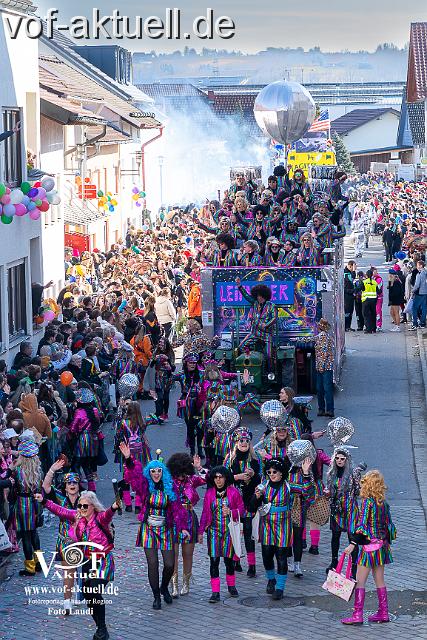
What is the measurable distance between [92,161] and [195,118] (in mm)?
54873

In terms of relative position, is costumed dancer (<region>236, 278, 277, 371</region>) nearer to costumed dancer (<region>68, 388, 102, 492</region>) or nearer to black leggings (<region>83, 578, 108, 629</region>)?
costumed dancer (<region>68, 388, 102, 492</region>)

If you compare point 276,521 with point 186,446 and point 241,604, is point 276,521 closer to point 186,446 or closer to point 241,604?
point 241,604

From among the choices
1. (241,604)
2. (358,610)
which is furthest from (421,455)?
(358,610)

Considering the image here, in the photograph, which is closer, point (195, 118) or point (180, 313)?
point (180, 313)

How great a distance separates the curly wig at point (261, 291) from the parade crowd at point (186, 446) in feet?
0.07

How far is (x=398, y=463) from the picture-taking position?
661 inches

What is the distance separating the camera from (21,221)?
2255cm

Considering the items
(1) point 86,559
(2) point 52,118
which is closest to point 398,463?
(1) point 86,559

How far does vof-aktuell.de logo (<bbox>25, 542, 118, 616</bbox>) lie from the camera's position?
1055 cm

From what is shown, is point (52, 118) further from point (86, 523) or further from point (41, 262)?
point (86, 523)

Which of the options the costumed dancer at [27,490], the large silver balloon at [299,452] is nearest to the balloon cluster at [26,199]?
the costumed dancer at [27,490]

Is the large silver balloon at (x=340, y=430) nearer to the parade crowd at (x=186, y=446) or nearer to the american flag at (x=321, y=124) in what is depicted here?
the parade crowd at (x=186, y=446)

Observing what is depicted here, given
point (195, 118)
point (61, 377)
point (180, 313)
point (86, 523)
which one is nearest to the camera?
point (86, 523)

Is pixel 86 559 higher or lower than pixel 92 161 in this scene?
lower
